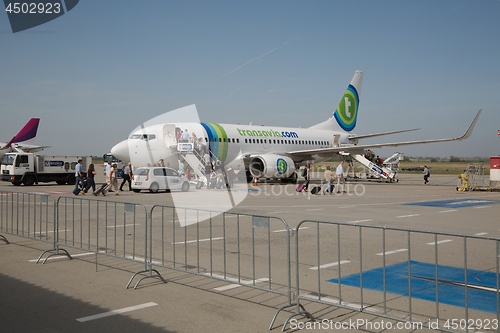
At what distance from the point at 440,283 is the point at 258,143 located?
89.0ft

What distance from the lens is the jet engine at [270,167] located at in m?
31.4

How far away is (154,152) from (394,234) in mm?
19276

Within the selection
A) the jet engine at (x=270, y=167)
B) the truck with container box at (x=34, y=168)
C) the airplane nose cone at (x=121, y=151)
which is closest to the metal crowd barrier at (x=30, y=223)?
the airplane nose cone at (x=121, y=151)

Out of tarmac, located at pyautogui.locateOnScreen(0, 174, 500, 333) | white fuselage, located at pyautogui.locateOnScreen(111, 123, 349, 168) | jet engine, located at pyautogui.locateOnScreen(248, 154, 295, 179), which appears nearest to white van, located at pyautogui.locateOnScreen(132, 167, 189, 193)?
white fuselage, located at pyautogui.locateOnScreen(111, 123, 349, 168)

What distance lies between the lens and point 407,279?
716 cm

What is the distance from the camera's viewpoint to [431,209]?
17.0 m

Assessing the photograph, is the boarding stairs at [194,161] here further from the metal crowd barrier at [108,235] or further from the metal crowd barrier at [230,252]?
the metal crowd barrier at [230,252]

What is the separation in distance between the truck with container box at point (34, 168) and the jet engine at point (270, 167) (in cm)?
1210

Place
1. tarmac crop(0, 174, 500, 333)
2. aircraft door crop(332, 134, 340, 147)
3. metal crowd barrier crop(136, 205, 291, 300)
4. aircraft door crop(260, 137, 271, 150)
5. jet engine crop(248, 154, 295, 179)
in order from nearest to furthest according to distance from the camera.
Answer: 1. tarmac crop(0, 174, 500, 333)
2. metal crowd barrier crop(136, 205, 291, 300)
3. jet engine crop(248, 154, 295, 179)
4. aircraft door crop(260, 137, 271, 150)
5. aircraft door crop(332, 134, 340, 147)

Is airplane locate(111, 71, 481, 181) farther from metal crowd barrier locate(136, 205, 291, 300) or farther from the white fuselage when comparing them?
metal crowd barrier locate(136, 205, 291, 300)

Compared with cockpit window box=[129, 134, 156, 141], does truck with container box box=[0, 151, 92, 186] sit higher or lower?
lower

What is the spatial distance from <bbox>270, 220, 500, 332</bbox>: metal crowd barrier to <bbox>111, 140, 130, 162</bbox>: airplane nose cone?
19018mm

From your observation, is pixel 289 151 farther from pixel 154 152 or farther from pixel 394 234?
pixel 394 234

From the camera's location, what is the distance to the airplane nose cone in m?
27.7
